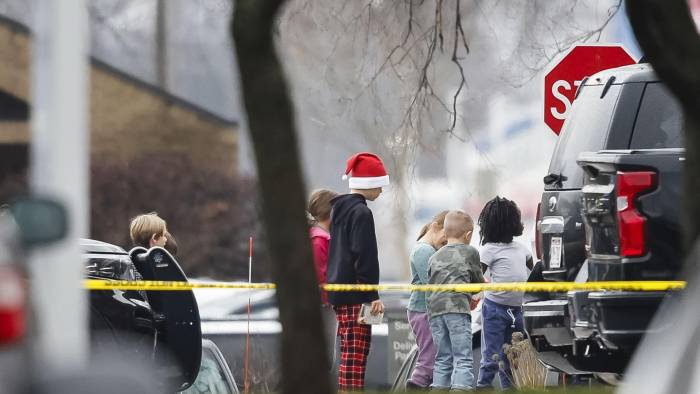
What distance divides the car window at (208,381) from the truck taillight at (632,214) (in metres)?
3.37

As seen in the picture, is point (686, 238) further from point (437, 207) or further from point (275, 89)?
point (437, 207)

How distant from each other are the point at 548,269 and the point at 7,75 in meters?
21.3

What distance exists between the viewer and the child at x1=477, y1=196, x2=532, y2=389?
12602 mm

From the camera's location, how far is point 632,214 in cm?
952

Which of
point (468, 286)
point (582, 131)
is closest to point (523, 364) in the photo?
point (468, 286)

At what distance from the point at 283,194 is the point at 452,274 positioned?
4.67m

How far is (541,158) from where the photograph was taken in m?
30.0

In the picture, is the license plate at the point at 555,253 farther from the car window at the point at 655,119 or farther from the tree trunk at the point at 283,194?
the tree trunk at the point at 283,194

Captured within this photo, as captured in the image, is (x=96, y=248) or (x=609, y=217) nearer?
(x=609, y=217)

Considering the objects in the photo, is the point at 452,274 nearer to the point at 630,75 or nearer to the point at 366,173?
the point at 366,173

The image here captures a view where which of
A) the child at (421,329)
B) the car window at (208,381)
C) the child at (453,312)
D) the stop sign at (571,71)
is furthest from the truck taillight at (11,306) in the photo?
the stop sign at (571,71)

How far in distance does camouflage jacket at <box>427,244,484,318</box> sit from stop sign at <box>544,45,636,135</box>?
177 cm

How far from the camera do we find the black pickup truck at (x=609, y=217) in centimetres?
946

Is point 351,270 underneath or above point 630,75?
underneath
